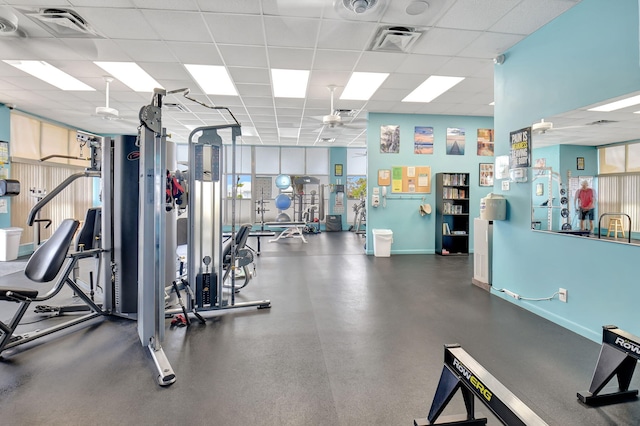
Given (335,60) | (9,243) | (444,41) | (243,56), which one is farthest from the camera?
(9,243)

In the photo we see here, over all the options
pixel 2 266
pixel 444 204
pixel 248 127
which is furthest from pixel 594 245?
pixel 2 266

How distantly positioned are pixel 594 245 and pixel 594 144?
1.02 meters

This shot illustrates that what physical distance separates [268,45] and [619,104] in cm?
369

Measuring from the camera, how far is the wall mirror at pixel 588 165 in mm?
2676

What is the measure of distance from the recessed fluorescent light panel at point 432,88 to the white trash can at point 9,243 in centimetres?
820

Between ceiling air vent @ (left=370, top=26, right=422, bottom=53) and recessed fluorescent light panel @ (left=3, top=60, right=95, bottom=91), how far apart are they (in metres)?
4.73

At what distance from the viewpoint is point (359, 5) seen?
297 centimetres

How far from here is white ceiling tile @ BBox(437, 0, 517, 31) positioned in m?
3.03

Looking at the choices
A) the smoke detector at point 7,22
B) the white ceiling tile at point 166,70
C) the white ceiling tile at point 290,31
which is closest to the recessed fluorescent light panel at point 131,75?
the white ceiling tile at point 166,70

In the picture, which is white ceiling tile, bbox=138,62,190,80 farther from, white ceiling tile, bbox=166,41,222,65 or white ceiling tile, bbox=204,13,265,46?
white ceiling tile, bbox=204,13,265,46

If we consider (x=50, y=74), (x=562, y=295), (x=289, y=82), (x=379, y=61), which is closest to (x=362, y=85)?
(x=379, y=61)

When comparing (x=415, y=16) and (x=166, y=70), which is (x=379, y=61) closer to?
(x=415, y=16)

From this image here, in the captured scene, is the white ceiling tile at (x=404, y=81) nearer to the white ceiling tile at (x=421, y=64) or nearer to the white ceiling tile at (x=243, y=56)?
the white ceiling tile at (x=421, y=64)

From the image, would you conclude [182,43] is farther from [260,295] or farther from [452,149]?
[452,149]
